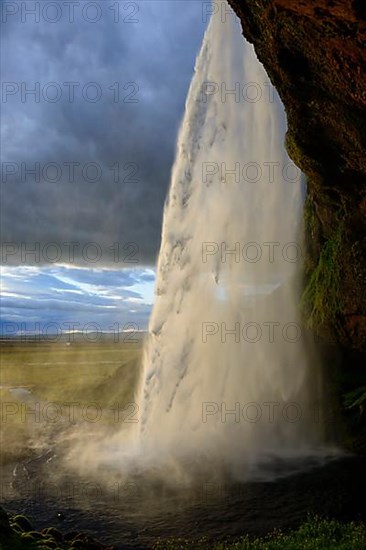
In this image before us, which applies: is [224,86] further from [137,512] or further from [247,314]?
[137,512]

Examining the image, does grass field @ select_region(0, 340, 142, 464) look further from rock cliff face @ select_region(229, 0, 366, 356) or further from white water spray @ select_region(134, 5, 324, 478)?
rock cliff face @ select_region(229, 0, 366, 356)

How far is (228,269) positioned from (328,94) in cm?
1409

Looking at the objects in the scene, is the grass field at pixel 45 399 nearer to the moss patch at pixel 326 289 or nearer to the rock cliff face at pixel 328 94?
the moss patch at pixel 326 289

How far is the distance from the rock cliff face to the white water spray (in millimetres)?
5067

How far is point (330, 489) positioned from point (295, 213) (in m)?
13.1

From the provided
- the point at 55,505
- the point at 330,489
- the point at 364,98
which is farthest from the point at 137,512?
the point at 364,98

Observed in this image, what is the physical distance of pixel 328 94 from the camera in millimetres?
8031

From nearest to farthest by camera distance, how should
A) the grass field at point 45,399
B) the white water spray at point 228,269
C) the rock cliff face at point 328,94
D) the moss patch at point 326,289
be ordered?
the rock cliff face at point 328,94, the moss patch at point 326,289, the white water spray at point 228,269, the grass field at point 45,399

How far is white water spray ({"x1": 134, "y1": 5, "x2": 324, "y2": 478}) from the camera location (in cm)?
1973

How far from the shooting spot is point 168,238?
22.0 m

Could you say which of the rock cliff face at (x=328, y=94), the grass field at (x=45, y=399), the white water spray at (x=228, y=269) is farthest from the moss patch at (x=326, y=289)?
the grass field at (x=45, y=399)

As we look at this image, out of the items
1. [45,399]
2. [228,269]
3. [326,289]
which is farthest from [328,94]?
[45,399]

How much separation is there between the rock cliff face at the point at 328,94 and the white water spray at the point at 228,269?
5.07 metres

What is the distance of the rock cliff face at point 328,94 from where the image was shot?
5.78 m
